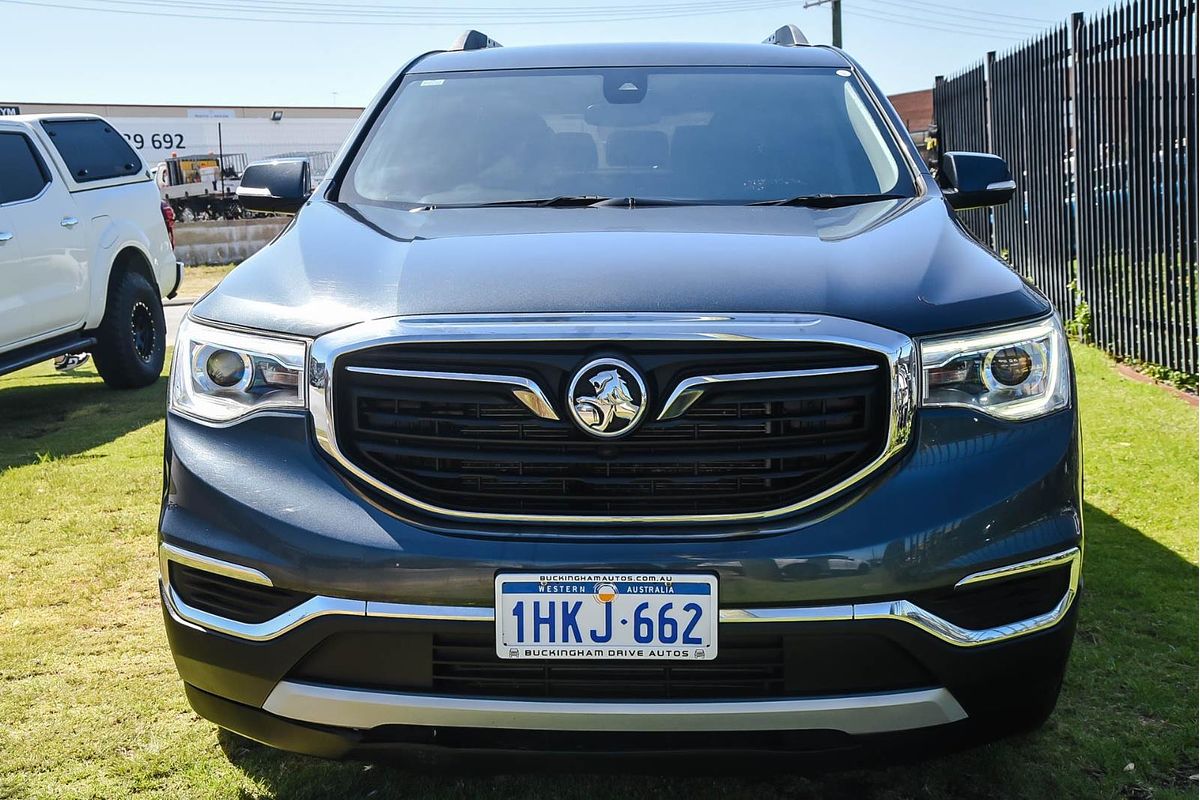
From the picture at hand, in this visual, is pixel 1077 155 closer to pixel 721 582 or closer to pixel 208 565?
pixel 721 582

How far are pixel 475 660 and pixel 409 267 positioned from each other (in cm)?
79

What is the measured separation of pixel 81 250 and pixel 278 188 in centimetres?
473

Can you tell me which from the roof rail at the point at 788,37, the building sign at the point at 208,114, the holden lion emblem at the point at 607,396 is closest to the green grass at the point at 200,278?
the roof rail at the point at 788,37

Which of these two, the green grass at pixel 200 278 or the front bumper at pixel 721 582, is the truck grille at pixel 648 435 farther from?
the green grass at pixel 200 278

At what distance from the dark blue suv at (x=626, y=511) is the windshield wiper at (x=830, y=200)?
68 cm

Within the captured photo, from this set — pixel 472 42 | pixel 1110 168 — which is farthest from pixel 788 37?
pixel 1110 168

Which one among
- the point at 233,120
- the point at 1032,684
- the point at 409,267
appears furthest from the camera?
the point at 233,120

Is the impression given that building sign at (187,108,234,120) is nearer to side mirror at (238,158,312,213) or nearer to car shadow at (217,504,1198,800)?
side mirror at (238,158,312,213)

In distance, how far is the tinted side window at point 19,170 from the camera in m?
7.13

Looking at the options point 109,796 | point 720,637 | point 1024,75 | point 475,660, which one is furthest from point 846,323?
point 1024,75

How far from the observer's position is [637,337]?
2.06 m

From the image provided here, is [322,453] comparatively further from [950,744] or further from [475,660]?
[950,744]

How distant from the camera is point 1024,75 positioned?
376 inches

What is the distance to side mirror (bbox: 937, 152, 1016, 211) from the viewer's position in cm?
344
